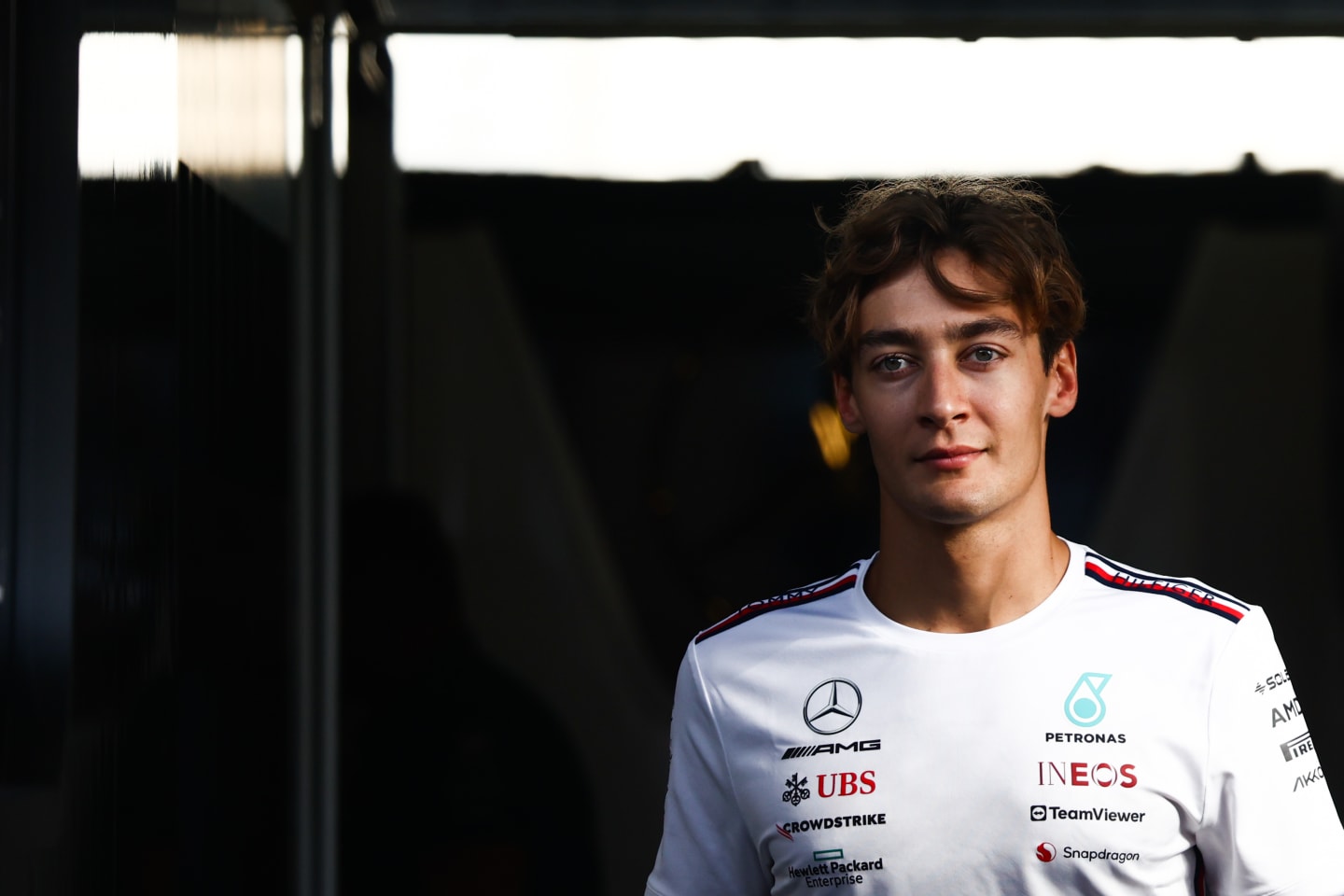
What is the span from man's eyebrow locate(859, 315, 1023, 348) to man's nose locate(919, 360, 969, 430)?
0.03m

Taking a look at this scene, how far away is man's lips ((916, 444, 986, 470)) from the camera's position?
5.08 feet

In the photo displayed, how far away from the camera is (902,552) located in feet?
5.42

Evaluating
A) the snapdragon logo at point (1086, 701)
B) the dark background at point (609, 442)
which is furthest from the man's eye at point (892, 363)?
the dark background at point (609, 442)

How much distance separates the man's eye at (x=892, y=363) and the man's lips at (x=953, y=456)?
110mm

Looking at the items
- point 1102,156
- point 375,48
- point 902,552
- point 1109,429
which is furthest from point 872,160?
point 902,552

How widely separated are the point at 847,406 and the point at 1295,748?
24.1 inches

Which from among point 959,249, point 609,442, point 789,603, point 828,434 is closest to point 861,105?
point 828,434

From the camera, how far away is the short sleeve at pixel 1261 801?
1.45m

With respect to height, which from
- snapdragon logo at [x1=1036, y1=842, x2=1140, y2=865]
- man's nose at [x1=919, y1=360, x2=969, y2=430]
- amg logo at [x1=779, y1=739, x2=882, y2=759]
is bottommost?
snapdragon logo at [x1=1036, y1=842, x2=1140, y2=865]

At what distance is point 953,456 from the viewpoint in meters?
1.55

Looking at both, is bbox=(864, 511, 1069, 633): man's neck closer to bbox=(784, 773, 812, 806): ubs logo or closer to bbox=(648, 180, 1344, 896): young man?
bbox=(648, 180, 1344, 896): young man

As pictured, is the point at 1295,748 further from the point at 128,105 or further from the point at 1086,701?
the point at 128,105

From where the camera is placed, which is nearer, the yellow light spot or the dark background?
the dark background

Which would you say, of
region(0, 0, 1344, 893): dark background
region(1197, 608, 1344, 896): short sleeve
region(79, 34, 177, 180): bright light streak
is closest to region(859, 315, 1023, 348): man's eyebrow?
region(1197, 608, 1344, 896): short sleeve
